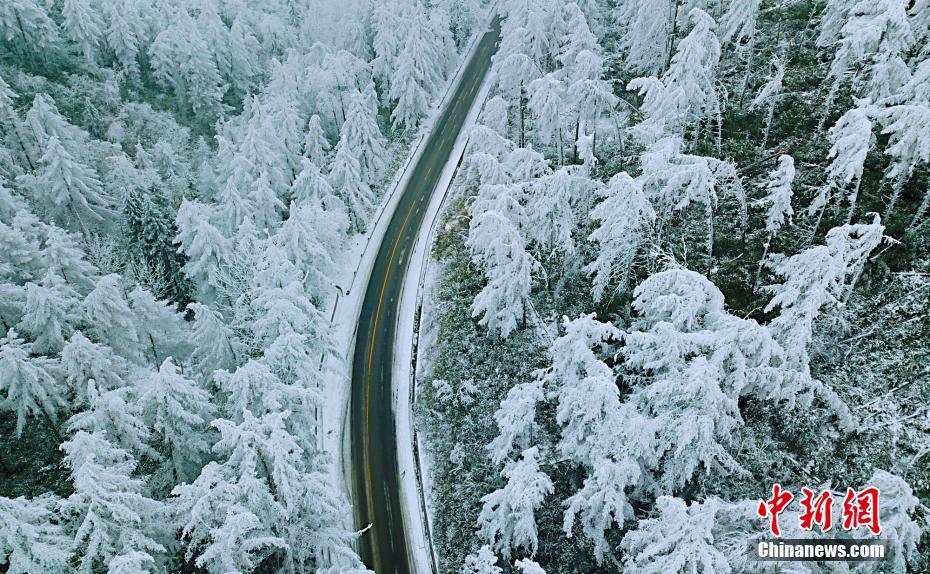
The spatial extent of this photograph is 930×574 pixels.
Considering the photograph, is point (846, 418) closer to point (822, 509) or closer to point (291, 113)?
point (822, 509)

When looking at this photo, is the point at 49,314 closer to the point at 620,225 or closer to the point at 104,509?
Answer: the point at 104,509

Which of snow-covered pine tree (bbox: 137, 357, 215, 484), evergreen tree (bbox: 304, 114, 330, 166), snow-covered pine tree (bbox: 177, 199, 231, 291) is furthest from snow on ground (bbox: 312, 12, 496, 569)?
snow-covered pine tree (bbox: 177, 199, 231, 291)

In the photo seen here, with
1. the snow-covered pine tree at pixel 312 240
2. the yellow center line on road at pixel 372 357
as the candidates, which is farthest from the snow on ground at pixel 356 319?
the snow-covered pine tree at pixel 312 240

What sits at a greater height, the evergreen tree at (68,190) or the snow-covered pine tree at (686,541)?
the evergreen tree at (68,190)

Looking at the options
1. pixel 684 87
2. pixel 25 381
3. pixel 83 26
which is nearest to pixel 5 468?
pixel 25 381

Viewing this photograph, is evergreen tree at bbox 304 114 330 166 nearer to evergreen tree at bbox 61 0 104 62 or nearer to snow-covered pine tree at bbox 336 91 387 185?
snow-covered pine tree at bbox 336 91 387 185

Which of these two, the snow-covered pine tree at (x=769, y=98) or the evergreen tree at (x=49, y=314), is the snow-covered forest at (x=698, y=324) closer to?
the snow-covered pine tree at (x=769, y=98)
